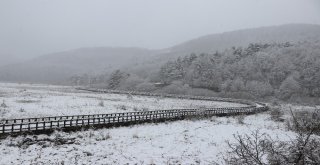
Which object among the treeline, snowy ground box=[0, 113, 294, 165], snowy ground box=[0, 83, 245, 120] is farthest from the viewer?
the treeline

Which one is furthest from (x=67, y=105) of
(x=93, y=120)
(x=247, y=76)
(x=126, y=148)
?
(x=247, y=76)

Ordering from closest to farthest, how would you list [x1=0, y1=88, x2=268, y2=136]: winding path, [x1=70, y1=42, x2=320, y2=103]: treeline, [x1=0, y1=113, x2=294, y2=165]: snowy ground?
[x1=0, y1=113, x2=294, y2=165]: snowy ground < [x1=0, y1=88, x2=268, y2=136]: winding path < [x1=70, y1=42, x2=320, y2=103]: treeline

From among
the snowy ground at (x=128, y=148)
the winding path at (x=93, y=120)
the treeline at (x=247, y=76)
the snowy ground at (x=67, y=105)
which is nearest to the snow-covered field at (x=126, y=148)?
the snowy ground at (x=128, y=148)

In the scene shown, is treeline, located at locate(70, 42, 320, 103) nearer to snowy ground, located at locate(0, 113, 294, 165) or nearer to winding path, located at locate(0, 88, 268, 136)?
winding path, located at locate(0, 88, 268, 136)

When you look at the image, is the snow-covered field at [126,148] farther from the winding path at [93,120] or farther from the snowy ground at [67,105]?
the snowy ground at [67,105]

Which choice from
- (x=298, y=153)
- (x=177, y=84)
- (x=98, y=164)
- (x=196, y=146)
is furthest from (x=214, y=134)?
(x=177, y=84)

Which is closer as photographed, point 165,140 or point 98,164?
point 98,164

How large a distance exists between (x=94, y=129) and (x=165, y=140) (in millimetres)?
8117

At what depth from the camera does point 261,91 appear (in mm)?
112438

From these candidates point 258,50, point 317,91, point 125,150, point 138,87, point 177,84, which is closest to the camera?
point 125,150

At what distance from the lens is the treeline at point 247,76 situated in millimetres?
110931

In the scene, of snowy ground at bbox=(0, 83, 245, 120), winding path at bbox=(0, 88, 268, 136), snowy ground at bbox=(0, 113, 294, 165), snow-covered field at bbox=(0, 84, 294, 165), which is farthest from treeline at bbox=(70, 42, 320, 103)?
snowy ground at bbox=(0, 113, 294, 165)

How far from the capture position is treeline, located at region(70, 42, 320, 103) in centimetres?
11093

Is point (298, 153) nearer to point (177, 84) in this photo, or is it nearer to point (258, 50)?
point (177, 84)
